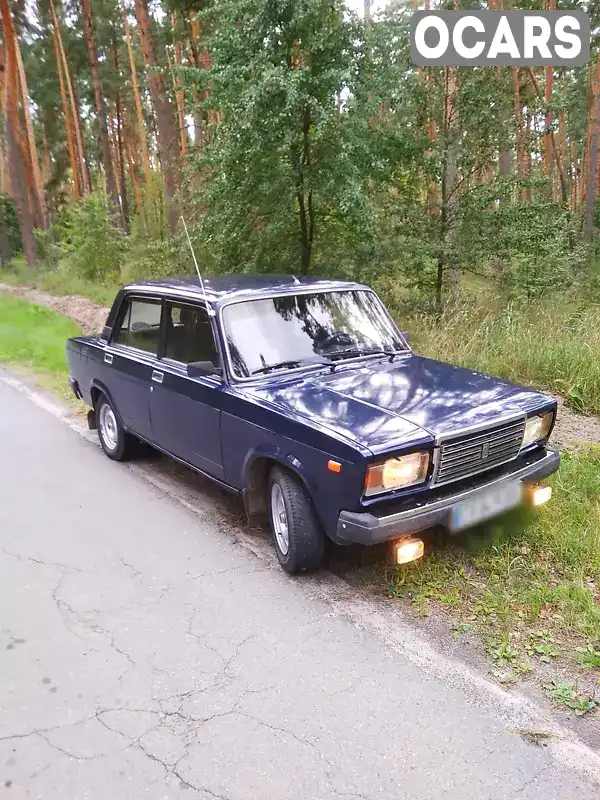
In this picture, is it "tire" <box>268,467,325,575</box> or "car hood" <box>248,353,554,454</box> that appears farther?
"tire" <box>268,467,325,575</box>

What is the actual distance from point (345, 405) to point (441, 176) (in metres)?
6.79

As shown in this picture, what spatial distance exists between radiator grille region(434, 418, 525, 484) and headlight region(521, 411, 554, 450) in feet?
0.32

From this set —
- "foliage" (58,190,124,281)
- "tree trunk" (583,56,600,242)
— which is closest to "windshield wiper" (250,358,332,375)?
"tree trunk" (583,56,600,242)

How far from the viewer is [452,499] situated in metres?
3.61

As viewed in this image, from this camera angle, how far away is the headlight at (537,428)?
13.4 feet

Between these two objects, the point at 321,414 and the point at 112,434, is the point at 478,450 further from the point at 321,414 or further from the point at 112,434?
the point at 112,434

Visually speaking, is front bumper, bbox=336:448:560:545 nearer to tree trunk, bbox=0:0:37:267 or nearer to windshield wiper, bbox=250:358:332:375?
windshield wiper, bbox=250:358:332:375

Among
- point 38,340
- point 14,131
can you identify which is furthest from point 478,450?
point 14,131

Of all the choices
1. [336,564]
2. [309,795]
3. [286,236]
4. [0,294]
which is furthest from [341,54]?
[0,294]

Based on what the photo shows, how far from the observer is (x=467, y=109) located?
9055mm

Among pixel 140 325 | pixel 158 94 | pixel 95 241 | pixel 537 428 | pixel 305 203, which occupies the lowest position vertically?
pixel 537 428

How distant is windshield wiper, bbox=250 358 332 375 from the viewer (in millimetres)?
4373

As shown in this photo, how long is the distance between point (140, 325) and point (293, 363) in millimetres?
1845

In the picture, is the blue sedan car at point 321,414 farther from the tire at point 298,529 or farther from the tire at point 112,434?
the tire at point 112,434
